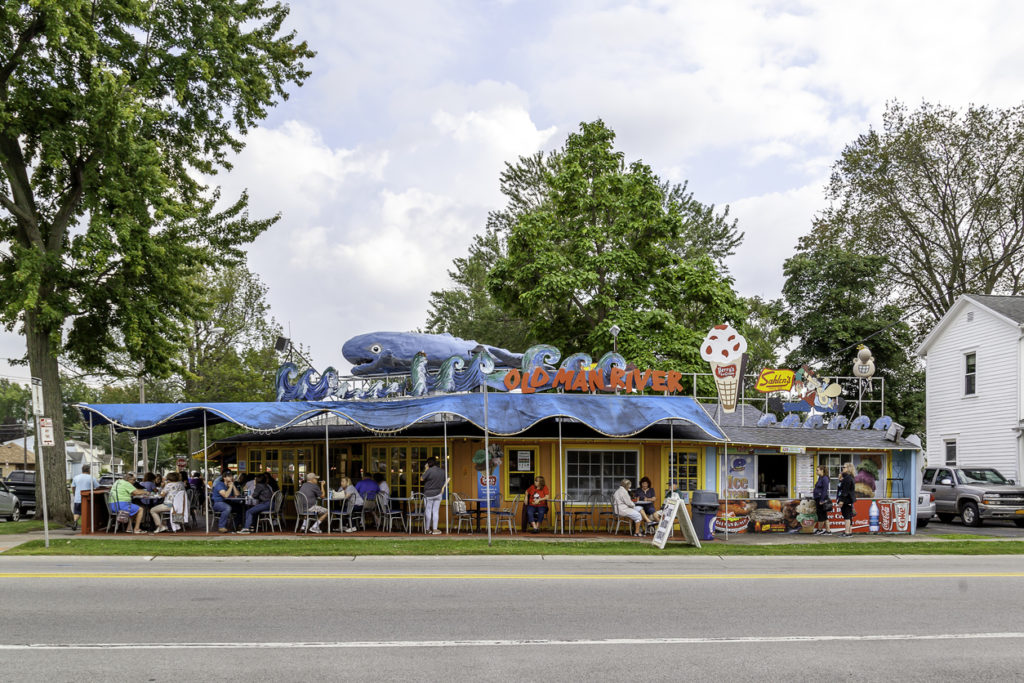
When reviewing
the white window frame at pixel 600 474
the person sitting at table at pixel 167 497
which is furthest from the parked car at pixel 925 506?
the person sitting at table at pixel 167 497

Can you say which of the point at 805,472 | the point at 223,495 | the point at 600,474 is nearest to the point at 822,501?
the point at 805,472

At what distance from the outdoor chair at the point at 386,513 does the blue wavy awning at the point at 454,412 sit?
6.32 ft

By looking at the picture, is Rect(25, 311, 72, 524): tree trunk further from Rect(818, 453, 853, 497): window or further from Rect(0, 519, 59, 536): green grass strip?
Rect(818, 453, 853, 497): window

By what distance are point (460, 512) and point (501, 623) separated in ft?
38.1

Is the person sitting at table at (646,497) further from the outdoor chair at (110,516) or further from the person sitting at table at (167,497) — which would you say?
the outdoor chair at (110,516)

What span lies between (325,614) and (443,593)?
2081 millimetres

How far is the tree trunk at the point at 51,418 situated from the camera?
22.4m

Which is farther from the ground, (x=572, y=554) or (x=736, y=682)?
(x=736, y=682)

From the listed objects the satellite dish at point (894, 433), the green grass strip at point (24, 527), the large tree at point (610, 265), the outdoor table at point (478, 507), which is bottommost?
the green grass strip at point (24, 527)

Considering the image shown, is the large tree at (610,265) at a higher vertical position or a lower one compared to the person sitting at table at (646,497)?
higher

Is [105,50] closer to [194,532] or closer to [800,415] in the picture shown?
[194,532]

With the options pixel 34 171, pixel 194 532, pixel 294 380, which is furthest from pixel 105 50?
pixel 194 532

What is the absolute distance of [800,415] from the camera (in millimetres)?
25547

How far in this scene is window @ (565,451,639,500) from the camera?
23.2m
